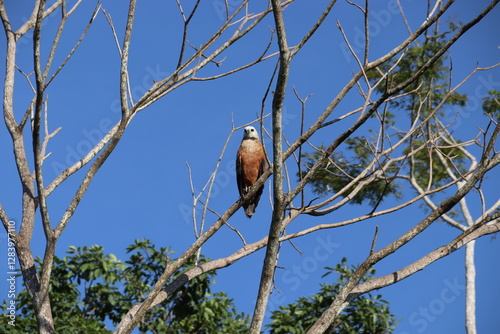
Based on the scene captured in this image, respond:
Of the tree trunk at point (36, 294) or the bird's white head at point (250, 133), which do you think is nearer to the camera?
the tree trunk at point (36, 294)

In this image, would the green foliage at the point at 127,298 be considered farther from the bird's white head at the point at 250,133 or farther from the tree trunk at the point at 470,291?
the tree trunk at the point at 470,291

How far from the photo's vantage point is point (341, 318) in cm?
686

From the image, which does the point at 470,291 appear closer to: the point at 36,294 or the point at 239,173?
the point at 239,173

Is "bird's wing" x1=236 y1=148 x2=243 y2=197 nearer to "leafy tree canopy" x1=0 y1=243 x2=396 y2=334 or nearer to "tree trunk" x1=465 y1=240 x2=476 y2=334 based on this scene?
"leafy tree canopy" x1=0 y1=243 x2=396 y2=334

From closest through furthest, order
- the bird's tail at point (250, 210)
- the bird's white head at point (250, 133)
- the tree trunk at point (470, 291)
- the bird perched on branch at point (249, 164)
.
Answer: the bird's tail at point (250, 210) → the bird perched on branch at point (249, 164) → the bird's white head at point (250, 133) → the tree trunk at point (470, 291)

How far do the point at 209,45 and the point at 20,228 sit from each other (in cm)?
155

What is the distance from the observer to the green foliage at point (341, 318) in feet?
22.3

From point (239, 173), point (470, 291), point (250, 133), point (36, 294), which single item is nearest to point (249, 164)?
point (239, 173)

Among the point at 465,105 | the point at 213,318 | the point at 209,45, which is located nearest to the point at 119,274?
the point at 213,318

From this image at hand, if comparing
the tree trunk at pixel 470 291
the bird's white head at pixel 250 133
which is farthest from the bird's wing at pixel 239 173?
the tree trunk at pixel 470 291

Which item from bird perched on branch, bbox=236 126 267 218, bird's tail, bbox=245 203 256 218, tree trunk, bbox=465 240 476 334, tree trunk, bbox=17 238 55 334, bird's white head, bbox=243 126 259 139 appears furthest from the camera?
tree trunk, bbox=465 240 476 334

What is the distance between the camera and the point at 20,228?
3629mm

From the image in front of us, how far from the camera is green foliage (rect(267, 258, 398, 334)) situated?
6805 mm

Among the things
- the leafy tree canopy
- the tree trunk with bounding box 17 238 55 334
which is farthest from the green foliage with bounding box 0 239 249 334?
the tree trunk with bounding box 17 238 55 334
